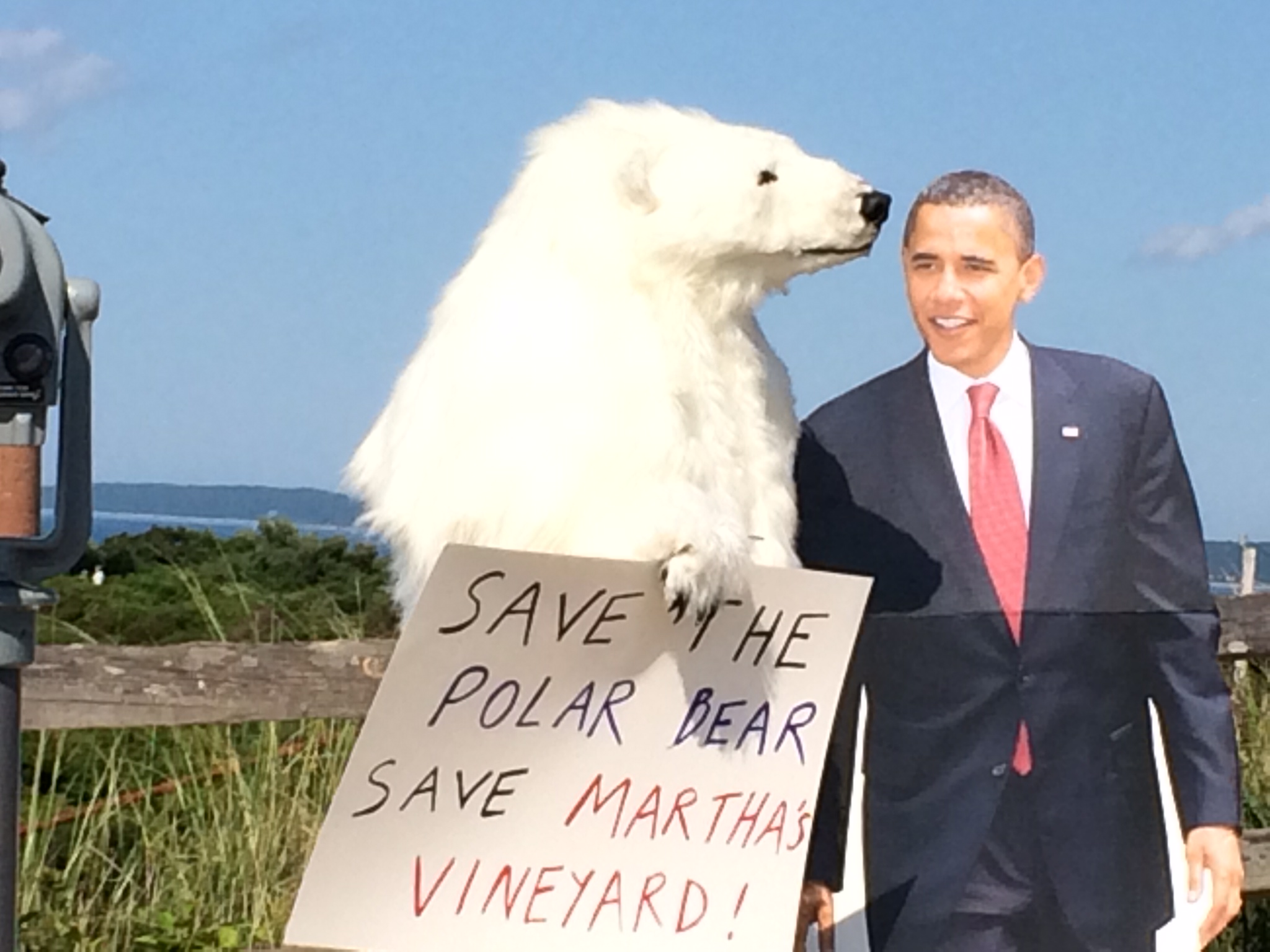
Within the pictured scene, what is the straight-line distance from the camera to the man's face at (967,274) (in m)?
2.58

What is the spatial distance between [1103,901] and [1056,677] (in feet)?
1.10

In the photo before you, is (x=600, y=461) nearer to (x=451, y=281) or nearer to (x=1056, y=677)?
(x=451, y=281)

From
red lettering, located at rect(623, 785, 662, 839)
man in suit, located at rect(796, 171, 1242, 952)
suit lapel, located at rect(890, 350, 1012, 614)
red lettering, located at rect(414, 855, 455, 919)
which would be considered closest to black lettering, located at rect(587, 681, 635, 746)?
red lettering, located at rect(623, 785, 662, 839)

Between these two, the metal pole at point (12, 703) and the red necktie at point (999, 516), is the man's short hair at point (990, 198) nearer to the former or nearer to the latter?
the red necktie at point (999, 516)

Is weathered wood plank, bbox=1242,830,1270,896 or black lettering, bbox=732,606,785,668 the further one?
weathered wood plank, bbox=1242,830,1270,896

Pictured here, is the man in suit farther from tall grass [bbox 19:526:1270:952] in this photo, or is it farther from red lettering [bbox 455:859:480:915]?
tall grass [bbox 19:526:1270:952]

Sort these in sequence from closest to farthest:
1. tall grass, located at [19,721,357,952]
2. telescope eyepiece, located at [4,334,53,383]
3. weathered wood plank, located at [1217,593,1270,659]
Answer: telescope eyepiece, located at [4,334,53,383] → tall grass, located at [19,721,357,952] → weathered wood plank, located at [1217,593,1270,659]

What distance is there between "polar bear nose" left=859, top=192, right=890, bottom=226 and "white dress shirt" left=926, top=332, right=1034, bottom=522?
1.14 feet

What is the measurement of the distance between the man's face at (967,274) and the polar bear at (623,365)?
0.26 m

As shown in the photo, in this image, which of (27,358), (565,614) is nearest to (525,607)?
(565,614)

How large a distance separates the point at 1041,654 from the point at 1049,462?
0.86 ft

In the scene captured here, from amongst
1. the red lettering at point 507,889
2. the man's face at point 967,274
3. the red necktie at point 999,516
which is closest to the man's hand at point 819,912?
the red necktie at point 999,516

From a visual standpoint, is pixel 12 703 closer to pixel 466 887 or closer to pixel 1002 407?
pixel 466 887

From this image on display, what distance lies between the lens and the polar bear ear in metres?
2.21
